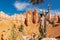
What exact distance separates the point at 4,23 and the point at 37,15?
11.8 ft

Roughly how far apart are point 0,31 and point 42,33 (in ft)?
16.1

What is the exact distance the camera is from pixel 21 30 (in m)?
18.1

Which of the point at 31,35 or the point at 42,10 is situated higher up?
the point at 42,10

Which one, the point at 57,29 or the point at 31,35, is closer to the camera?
the point at 57,29

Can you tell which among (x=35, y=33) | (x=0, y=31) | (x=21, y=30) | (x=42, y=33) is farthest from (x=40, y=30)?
(x=0, y=31)

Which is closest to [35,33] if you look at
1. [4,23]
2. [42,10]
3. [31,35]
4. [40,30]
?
[31,35]

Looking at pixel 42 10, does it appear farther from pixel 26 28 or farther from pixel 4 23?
pixel 4 23

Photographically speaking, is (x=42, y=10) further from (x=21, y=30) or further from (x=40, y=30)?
(x=21, y=30)

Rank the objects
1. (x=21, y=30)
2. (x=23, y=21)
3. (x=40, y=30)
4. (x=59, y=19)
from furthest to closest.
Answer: (x=23, y=21), (x=59, y=19), (x=21, y=30), (x=40, y=30)

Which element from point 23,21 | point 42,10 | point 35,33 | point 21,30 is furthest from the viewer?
point 23,21

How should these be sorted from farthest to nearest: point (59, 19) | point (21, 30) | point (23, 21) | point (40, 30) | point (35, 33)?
1. point (23, 21)
2. point (59, 19)
3. point (21, 30)
4. point (35, 33)
5. point (40, 30)

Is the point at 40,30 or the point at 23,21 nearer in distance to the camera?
the point at 40,30

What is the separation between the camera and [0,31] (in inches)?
731

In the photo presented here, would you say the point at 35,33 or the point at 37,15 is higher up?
the point at 37,15
